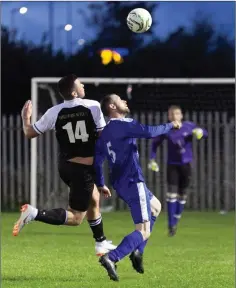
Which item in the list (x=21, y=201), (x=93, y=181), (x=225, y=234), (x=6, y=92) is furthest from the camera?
(x=6, y=92)

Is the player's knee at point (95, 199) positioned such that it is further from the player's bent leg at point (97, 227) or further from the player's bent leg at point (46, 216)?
the player's bent leg at point (46, 216)

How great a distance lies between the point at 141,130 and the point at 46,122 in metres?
1.52

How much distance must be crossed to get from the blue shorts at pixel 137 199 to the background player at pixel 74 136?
74cm

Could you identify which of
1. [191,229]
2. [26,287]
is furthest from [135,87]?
[26,287]

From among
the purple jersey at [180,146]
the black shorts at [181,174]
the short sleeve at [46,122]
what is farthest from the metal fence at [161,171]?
the short sleeve at [46,122]

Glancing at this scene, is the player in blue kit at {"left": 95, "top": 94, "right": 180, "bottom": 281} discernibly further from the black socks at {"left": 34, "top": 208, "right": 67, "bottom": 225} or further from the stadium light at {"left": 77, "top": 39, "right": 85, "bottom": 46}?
the stadium light at {"left": 77, "top": 39, "right": 85, "bottom": 46}

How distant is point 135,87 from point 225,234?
A: 28.5 ft

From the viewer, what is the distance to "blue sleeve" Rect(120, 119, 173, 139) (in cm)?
1109

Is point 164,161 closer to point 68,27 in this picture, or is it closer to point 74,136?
point 68,27

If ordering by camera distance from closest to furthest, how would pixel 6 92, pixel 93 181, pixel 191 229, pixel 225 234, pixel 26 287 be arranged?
pixel 26 287, pixel 93 181, pixel 225 234, pixel 191 229, pixel 6 92

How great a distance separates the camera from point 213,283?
36.4 ft

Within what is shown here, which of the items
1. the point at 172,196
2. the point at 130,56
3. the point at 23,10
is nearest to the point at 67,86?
the point at 172,196

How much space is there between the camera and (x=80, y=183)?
12.3 m

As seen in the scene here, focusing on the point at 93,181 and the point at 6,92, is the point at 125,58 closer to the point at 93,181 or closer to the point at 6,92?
the point at 6,92
